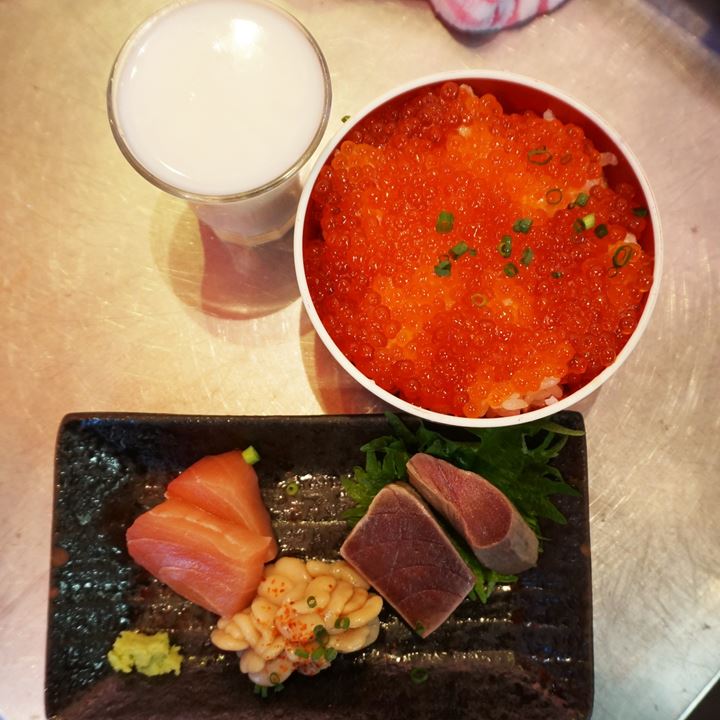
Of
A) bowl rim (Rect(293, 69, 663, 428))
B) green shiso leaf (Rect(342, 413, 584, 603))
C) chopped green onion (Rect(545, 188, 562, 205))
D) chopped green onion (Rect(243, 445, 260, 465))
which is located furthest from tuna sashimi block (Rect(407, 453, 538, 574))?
chopped green onion (Rect(545, 188, 562, 205))

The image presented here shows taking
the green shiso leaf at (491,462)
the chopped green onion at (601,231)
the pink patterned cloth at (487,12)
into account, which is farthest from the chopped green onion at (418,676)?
the pink patterned cloth at (487,12)

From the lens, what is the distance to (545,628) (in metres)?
1.67

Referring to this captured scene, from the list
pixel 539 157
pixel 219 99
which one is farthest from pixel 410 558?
pixel 219 99

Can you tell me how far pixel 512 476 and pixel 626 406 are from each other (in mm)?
428

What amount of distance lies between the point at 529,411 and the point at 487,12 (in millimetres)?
1120

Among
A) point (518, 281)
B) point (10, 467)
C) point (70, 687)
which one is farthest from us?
point (10, 467)

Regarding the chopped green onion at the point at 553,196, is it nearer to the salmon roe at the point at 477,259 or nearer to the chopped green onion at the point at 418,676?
the salmon roe at the point at 477,259

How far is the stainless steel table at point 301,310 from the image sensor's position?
182 centimetres

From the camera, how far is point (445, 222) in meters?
1.38

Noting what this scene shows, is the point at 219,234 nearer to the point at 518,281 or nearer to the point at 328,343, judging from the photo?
the point at 328,343

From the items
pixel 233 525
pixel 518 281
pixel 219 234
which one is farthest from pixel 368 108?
pixel 233 525

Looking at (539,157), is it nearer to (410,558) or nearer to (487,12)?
(487,12)

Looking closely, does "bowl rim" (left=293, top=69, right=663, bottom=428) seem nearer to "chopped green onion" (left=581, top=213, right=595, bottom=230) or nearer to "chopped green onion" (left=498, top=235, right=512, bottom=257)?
"chopped green onion" (left=581, top=213, right=595, bottom=230)

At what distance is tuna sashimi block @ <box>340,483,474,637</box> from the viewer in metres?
1.66
